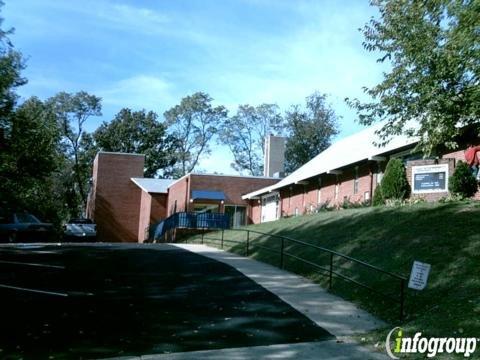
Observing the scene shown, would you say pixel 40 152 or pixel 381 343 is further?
pixel 40 152

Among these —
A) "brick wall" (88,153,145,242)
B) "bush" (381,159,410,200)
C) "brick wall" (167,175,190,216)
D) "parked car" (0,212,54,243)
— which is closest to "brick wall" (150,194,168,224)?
"brick wall" (167,175,190,216)

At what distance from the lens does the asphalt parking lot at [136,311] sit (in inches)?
339

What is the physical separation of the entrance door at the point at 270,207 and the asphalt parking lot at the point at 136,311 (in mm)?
21065

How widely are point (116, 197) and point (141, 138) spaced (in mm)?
20792

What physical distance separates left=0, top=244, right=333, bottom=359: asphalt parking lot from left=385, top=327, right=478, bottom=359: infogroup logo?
1.29m

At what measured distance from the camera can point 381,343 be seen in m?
8.30

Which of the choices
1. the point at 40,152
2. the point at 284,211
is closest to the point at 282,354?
the point at 40,152

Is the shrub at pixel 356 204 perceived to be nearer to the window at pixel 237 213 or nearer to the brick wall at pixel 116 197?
the window at pixel 237 213

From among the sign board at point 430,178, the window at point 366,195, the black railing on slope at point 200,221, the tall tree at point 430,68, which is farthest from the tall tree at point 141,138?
the tall tree at point 430,68

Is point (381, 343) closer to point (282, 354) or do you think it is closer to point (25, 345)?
point (282, 354)

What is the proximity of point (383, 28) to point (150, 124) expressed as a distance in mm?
58988

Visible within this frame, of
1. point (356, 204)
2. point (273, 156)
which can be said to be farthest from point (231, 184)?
point (356, 204)

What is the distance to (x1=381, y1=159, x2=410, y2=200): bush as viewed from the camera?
2055 centimetres

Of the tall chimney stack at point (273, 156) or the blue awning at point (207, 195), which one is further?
the tall chimney stack at point (273, 156)
